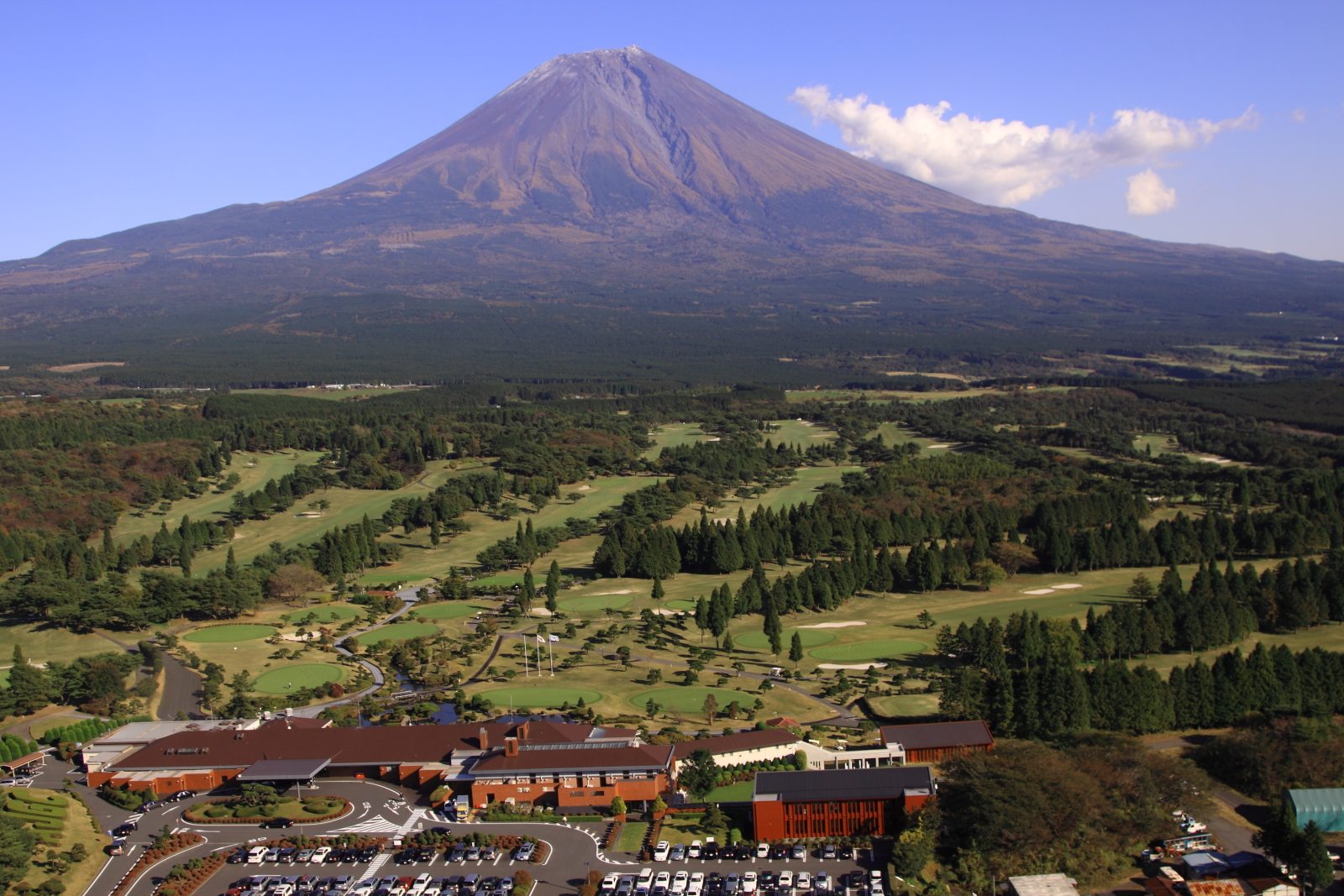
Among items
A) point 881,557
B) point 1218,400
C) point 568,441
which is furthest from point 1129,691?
point 1218,400

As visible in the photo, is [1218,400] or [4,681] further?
[1218,400]

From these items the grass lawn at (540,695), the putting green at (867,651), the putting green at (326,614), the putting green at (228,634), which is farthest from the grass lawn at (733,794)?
the putting green at (326,614)

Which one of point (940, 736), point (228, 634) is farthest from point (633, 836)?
point (228, 634)

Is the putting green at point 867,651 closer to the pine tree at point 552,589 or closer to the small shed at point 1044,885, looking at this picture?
the pine tree at point 552,589

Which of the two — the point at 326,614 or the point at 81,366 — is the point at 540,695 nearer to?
the point at 326,614

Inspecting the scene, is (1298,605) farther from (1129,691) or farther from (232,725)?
(232,725)
